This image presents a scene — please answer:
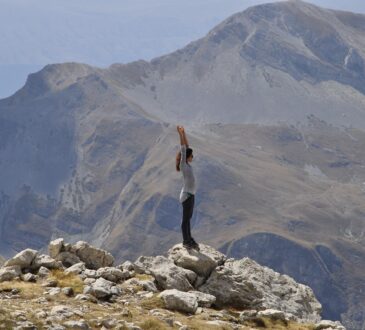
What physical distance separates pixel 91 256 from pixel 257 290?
7079 millimetres

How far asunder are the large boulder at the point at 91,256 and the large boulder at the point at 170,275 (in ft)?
5.82

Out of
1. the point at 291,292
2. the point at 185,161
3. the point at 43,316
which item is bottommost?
the point at 291,292

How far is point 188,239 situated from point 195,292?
15.0 ft

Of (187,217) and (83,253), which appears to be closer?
(83,253)

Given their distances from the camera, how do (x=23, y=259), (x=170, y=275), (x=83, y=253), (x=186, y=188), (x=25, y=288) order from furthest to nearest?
(x=186, y=188), (x=83, y=253), (x=23, y=259), (x=170, y=275), (x=25, y=288)

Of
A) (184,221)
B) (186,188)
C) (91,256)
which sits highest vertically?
(186,188)

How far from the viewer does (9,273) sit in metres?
28.3

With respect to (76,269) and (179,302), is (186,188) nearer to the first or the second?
(76,269)

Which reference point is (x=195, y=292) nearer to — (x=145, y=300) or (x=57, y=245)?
(x=145, y=300)

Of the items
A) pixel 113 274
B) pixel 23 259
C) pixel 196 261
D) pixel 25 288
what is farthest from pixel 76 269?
pixel 196 261

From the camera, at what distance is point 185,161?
32719mm

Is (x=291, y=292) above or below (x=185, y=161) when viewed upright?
below

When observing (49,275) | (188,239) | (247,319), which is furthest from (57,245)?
(247,319)

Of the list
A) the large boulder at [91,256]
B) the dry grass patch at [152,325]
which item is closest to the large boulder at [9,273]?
the large boulder at [91,256]
